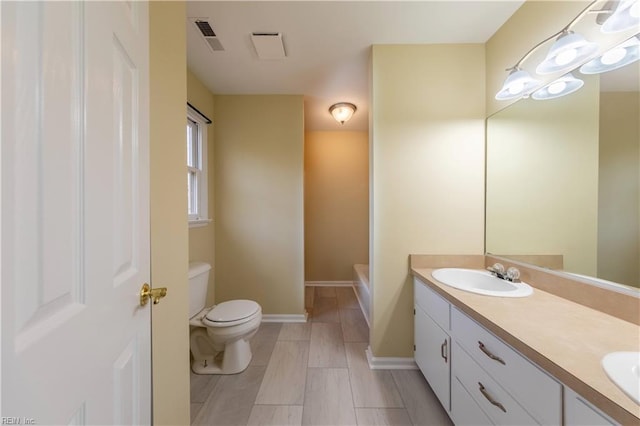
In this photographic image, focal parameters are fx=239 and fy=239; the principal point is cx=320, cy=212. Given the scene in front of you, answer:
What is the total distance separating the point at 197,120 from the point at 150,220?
6.12 ft

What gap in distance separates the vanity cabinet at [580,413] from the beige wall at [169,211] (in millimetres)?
1299

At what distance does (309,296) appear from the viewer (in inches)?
133

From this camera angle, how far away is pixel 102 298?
54 cm

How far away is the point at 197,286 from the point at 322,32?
2.11 m

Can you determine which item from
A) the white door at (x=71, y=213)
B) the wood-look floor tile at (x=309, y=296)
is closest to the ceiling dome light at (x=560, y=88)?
the white door at (x=71, y=213)

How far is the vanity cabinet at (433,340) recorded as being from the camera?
4.40ft

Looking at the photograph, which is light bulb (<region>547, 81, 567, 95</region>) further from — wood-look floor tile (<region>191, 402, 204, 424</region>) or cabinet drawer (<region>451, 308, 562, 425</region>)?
wood-look floor tile (<region>191, 402, 204, 424</region>)

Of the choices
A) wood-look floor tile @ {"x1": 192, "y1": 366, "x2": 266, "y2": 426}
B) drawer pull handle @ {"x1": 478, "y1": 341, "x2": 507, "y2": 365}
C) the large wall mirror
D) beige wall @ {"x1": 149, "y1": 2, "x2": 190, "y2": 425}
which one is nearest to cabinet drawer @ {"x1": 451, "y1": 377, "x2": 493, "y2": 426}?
drawer pull handle @ {"x1": 478, "y1": 341, "x2": 507, "y2": 365}

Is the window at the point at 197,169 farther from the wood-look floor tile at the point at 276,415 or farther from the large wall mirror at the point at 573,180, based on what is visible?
the large wall mirror at the point at 573,180

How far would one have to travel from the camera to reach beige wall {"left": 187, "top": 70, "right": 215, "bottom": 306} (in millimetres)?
2154

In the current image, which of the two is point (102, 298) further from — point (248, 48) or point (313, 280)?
point (313, 280)

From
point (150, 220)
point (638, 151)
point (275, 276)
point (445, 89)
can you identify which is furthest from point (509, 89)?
point (275, 276)

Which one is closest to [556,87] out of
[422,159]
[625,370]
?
[422,159]

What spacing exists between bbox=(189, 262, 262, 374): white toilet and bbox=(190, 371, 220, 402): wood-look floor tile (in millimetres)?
35
